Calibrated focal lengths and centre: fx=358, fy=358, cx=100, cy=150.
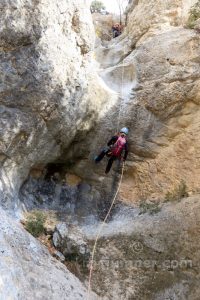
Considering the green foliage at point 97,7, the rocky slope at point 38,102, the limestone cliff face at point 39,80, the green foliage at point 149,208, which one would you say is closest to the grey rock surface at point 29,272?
the rocky slope at point 38,102

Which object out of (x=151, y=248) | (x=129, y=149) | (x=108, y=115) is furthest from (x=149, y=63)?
(x=151, y=248)

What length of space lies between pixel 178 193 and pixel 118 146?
2.54m

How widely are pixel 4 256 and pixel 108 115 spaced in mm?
7256

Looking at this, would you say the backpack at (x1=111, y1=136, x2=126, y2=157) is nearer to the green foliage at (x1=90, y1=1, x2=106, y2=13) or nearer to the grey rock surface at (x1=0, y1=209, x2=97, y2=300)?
the grey rock surface at (x1=0, y1=209, x2=97, y2=300)

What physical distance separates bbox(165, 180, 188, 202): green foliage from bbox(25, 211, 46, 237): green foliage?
12.8 feet

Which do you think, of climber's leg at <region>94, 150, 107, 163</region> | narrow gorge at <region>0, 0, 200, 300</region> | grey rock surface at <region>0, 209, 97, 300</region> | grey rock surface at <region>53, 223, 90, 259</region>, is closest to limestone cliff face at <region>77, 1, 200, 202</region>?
narrow gorge at <region>0, 0, 200, 300</region>

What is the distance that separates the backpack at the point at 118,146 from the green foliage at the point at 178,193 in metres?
2.17

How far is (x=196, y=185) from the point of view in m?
11.0

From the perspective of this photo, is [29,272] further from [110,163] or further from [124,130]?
[124,130]

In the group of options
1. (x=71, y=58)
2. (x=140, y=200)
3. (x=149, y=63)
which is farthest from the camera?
(x=149, y=63)

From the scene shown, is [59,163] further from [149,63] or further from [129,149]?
[149,63]

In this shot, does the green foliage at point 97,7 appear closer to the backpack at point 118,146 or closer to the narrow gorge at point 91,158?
the narrow gorge at point 91,158

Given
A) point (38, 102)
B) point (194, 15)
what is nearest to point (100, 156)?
point (38, 102)

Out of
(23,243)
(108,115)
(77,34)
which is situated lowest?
(23,243)
